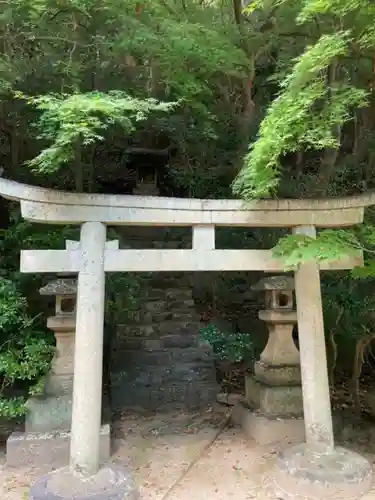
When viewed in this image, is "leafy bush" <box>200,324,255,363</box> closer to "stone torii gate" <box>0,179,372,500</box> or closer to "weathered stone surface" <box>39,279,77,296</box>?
"stone torii gate" <box>0,179,372,500</box>

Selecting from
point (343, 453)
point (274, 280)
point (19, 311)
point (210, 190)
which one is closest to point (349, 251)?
point (274, 280)

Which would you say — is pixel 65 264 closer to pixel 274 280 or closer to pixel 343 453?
pixel 274 280

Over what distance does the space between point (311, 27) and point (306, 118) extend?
2583 mm

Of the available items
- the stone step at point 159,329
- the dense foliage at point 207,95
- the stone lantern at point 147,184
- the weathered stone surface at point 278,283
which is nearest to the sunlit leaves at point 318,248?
the dense foliage at point 207,95

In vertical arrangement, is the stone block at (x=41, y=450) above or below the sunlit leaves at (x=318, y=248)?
below

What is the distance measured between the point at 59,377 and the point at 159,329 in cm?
418

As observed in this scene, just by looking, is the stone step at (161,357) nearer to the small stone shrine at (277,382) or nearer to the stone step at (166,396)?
the stone step at (166,396)

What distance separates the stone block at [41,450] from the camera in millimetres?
4763

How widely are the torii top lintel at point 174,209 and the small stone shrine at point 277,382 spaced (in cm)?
136

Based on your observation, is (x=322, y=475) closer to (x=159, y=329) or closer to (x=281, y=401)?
(x=281, y=401)

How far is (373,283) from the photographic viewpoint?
6.50 metres

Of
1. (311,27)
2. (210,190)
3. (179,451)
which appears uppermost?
(311,27)

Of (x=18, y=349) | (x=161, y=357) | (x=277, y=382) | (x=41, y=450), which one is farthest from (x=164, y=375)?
(x=18, y=349)

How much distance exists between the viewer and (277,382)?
560cm
